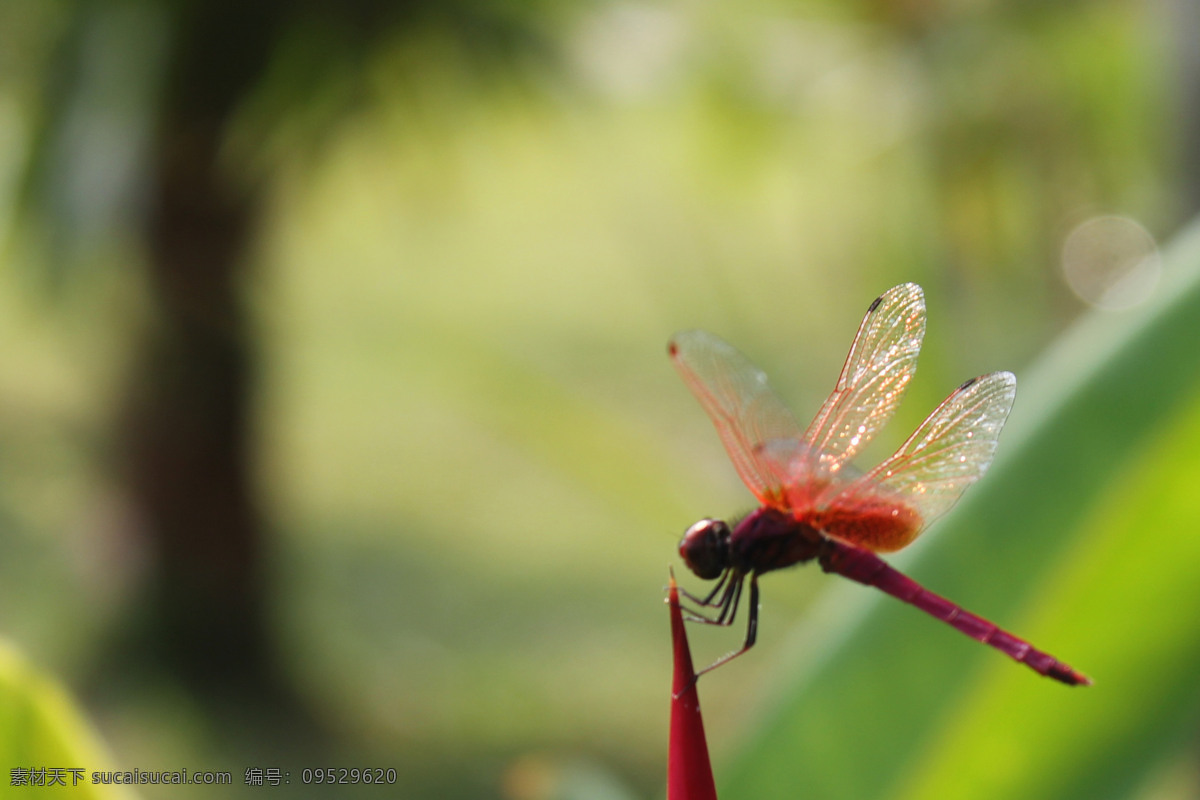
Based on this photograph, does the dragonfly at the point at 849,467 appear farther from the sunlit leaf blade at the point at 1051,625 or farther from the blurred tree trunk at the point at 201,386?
the blurred tree trunk at the point at 201,386

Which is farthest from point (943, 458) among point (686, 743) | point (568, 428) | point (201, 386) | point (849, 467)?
point (201, 386)

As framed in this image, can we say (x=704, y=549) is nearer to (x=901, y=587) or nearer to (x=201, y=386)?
(x=901, y=587)

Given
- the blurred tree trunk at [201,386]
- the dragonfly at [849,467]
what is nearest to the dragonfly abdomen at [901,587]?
the dragonfly at [849,467]

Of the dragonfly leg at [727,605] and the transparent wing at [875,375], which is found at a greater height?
the transparent wing at [875,375]

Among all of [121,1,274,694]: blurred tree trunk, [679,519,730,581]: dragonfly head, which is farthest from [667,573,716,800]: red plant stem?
[121,1,274,694]: blurred tree trunk

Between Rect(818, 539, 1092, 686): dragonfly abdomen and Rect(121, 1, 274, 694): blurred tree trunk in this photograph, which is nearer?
Rect(818, 539, 1092, 686): dragonfly abdomen

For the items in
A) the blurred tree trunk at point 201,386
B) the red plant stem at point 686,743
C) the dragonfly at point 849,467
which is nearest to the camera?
the red plant stem at point 686,743

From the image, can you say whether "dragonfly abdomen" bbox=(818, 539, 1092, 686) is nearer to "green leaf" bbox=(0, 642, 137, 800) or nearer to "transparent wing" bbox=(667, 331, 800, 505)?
"transparent wing" bbox=(667, 331, 800, 505)
